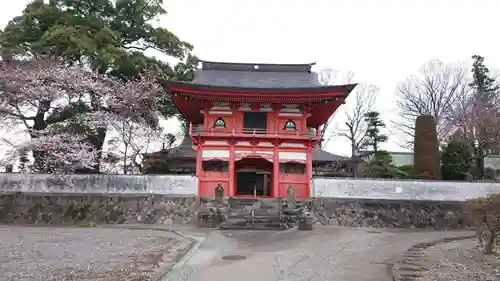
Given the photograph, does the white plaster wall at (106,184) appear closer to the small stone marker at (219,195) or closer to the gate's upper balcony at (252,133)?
the small stone marker at (219,195)

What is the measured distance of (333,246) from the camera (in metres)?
12.2

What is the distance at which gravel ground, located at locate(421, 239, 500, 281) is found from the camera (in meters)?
7.84

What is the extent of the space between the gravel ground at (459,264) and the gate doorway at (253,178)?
12952 mm

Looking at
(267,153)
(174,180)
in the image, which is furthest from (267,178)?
(174,180)

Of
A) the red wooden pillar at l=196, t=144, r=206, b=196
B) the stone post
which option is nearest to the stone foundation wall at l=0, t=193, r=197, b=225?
the red wooden pillar at l=196, t=144, r=206, b=196

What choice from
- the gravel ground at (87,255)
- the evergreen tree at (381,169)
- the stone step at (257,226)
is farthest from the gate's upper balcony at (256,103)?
the gravel ground at (87,255)

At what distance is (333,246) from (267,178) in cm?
1284

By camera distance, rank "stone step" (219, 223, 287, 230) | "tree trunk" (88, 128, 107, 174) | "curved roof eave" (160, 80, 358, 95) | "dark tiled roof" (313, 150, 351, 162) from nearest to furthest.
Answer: "stone step" (219, 223, 287, 230)
"curved roof eave" (160, 80, 358, 95)
"tree trunk" (88, 128, 107, 174)
"dark tiled roof" (313, 150, 351, 162)

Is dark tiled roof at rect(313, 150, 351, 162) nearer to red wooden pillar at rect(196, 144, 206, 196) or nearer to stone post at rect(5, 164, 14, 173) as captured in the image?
red wooden pillar at rect(196, 144, 206, 196)

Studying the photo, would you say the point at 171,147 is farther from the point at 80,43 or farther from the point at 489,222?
the point at 489,222

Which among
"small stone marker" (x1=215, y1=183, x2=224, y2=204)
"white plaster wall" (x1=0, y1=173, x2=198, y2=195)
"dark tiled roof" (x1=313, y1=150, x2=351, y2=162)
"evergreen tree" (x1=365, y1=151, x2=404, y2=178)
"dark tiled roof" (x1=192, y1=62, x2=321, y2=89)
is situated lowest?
"small stone marker" (x1=215, y1=183, x2=224, y2=204)

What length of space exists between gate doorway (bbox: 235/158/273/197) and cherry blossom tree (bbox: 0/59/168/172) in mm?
7275

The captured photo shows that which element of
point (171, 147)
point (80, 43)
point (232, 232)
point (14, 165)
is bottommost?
point (232, 232)

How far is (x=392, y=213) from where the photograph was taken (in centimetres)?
2005
